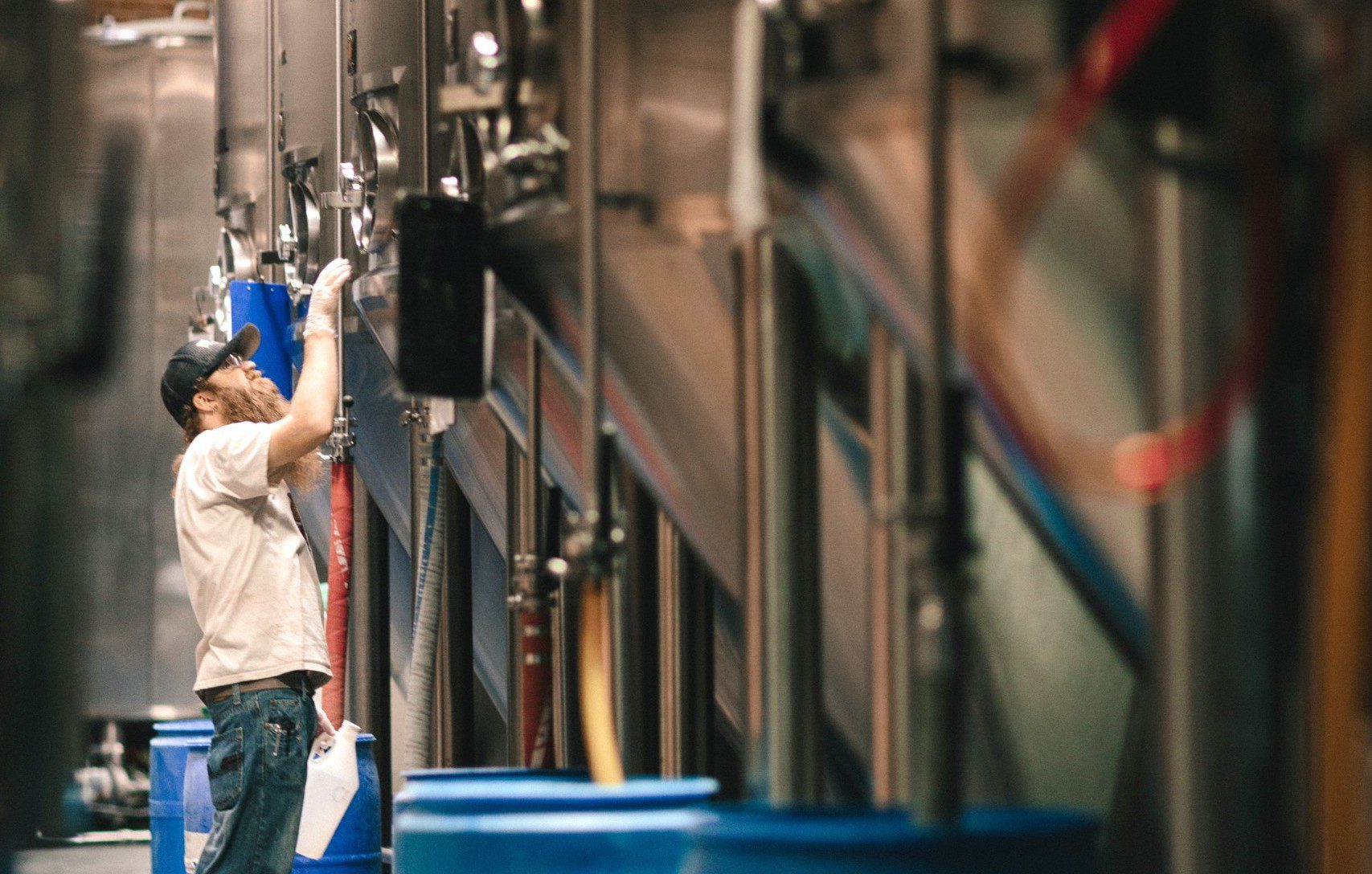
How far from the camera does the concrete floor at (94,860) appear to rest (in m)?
5.44

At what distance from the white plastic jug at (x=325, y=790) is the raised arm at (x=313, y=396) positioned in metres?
0.63

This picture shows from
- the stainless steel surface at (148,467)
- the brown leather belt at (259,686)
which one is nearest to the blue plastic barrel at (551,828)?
the brown leather belt at (259,686)

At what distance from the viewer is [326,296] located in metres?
3.41

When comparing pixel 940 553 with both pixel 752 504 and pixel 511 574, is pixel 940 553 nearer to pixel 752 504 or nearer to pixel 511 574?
pixel 752 504

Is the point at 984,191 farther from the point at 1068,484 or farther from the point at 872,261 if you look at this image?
the point at 1068,484

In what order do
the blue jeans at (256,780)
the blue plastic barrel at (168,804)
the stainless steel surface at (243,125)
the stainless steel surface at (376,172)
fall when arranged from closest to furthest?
1. the blue jeans at (256,780)
2. the stainless steel surface at (376,172)
3. the blue plastic barrel at (168,804)
4. the stainless steel surface at (243,125)

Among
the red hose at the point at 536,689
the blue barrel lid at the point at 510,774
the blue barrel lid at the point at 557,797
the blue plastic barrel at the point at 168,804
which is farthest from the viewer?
the blue plastic barrel at the point at 168,804

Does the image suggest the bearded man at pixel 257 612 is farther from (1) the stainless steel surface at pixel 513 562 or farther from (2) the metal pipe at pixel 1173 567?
(2) the metal pipe at pixel 1173 567

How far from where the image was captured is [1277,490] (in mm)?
1406

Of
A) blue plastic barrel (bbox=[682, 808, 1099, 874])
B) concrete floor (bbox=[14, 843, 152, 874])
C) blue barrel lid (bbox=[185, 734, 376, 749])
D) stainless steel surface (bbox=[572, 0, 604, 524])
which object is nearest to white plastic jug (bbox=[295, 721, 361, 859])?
blue barrel lid (bbox=[185, 734, 376, 749])

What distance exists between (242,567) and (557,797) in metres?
1.87

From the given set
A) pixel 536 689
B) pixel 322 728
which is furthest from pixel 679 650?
pixel 322 728

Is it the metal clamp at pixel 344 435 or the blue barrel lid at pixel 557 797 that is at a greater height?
the metal clamp at pixel 344 435

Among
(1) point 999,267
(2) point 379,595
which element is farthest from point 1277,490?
(2) point 379,595
